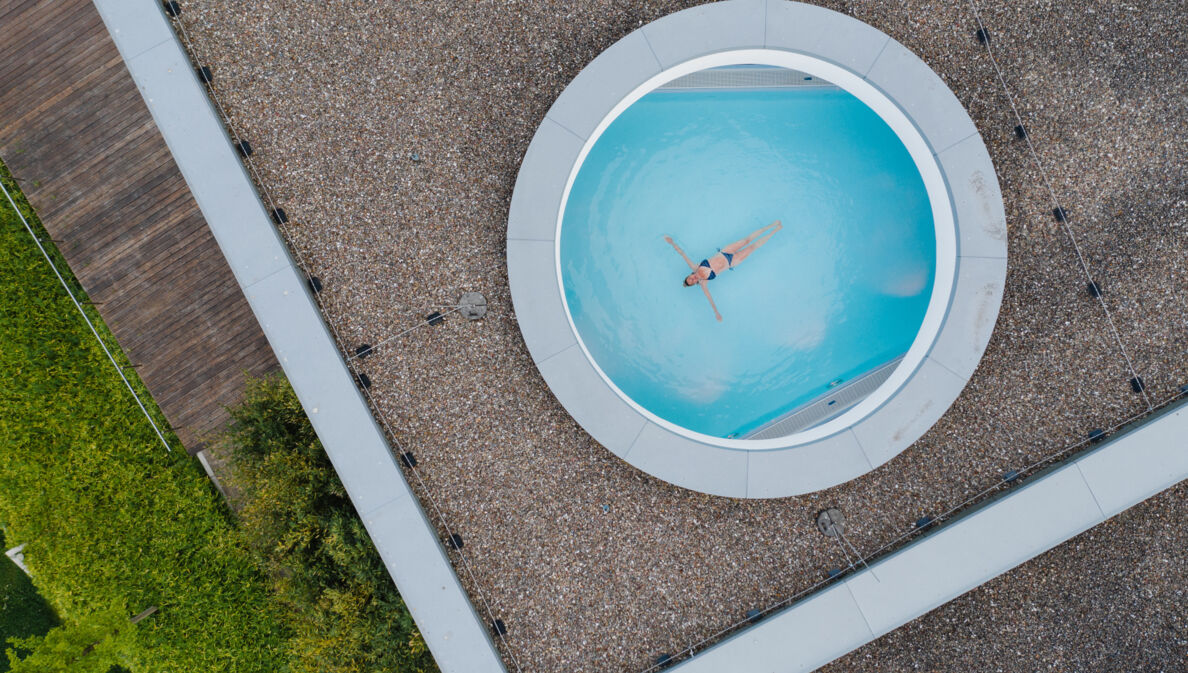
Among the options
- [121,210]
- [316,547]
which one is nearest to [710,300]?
[316,547]

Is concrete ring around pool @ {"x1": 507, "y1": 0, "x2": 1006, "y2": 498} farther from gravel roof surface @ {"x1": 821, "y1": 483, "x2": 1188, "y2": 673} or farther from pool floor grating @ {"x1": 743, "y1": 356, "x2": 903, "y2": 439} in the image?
gravel roof surface @ {"x1": 821, "y1": 483, "x2": 1188, "y2": 673}

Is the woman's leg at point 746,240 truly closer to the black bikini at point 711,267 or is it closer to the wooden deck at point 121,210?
the black bikini at point 711,267

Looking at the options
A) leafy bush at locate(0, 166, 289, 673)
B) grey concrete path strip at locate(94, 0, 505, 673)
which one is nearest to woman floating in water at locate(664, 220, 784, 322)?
grey concrete path strip at locate(94, 0, 505, 673)

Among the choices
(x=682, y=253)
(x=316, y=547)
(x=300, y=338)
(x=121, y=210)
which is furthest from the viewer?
(x=121, y=210)

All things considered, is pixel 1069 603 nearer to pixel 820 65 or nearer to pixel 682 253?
pixel 682 253

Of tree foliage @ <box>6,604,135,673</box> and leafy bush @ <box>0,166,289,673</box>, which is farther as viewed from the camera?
leafy bush @ <box>0,166,289,673</box>

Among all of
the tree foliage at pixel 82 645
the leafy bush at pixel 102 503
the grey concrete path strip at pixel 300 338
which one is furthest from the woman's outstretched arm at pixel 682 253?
the tree foliage at pixel 82 645
